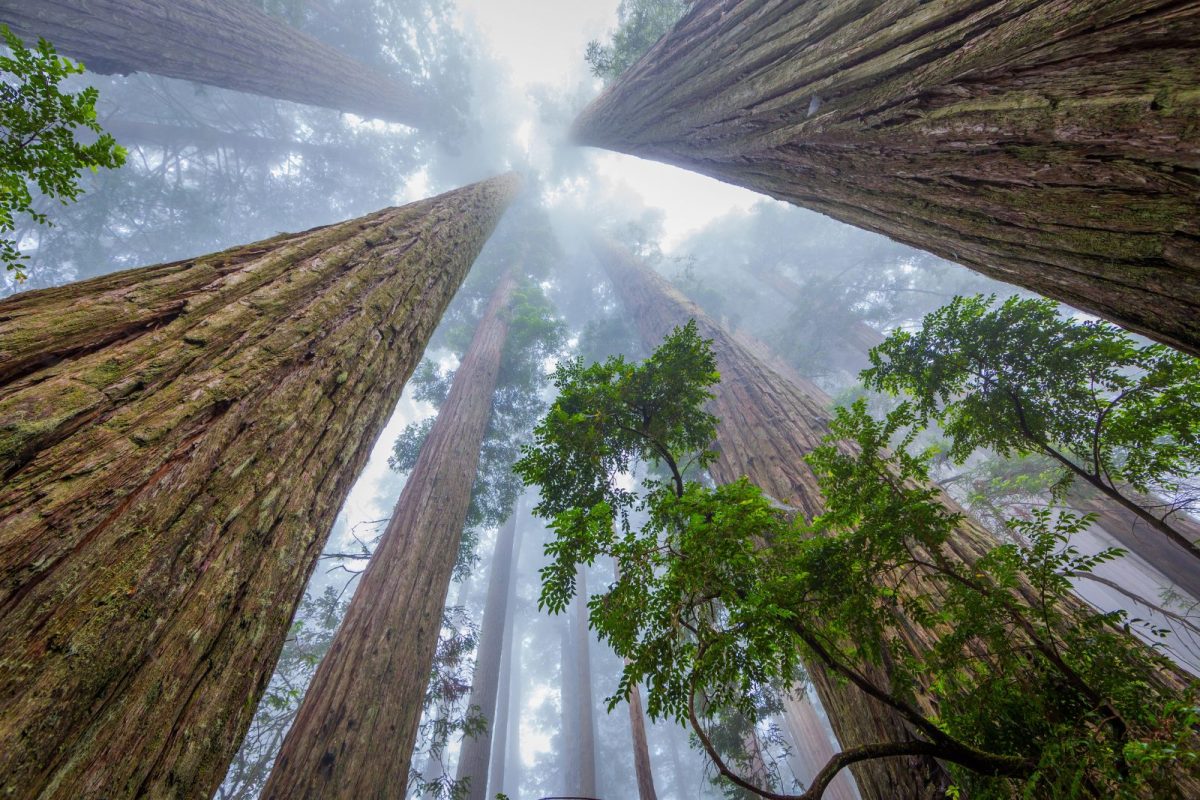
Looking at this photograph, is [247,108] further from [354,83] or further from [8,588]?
[8,588]

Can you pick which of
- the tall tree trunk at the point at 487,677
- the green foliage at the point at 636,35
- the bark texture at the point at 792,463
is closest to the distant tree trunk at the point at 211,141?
the green foliage at the point at 636,35

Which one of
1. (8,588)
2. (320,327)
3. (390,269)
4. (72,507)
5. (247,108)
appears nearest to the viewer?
(8,588)

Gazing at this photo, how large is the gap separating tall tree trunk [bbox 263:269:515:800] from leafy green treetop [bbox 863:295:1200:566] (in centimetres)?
428

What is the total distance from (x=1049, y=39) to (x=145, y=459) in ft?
9.58

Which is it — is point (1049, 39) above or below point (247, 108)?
below

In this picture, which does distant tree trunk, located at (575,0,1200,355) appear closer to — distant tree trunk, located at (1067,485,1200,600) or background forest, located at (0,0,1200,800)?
background forest, located at (0,0,1200,800)

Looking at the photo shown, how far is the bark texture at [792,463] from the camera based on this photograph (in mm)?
2129

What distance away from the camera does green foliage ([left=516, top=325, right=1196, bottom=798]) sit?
4.11 feet

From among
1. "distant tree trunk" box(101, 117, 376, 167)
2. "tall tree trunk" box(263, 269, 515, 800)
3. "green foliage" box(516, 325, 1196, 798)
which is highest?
"distant tree trunk" box(101, 117, 376, 167)

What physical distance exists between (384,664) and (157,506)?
3307mm

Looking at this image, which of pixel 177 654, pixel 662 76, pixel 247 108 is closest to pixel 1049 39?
pixel 177 654

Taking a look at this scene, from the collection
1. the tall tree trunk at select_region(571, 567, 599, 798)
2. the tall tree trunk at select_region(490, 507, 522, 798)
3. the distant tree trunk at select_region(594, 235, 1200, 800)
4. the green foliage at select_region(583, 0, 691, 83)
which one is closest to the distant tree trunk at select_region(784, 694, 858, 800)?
the tall tree trunk at select_region(571, 567, 599, 798)

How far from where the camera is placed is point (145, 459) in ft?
3.01

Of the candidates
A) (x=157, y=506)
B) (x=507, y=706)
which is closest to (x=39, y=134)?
(x=157, y=506)
